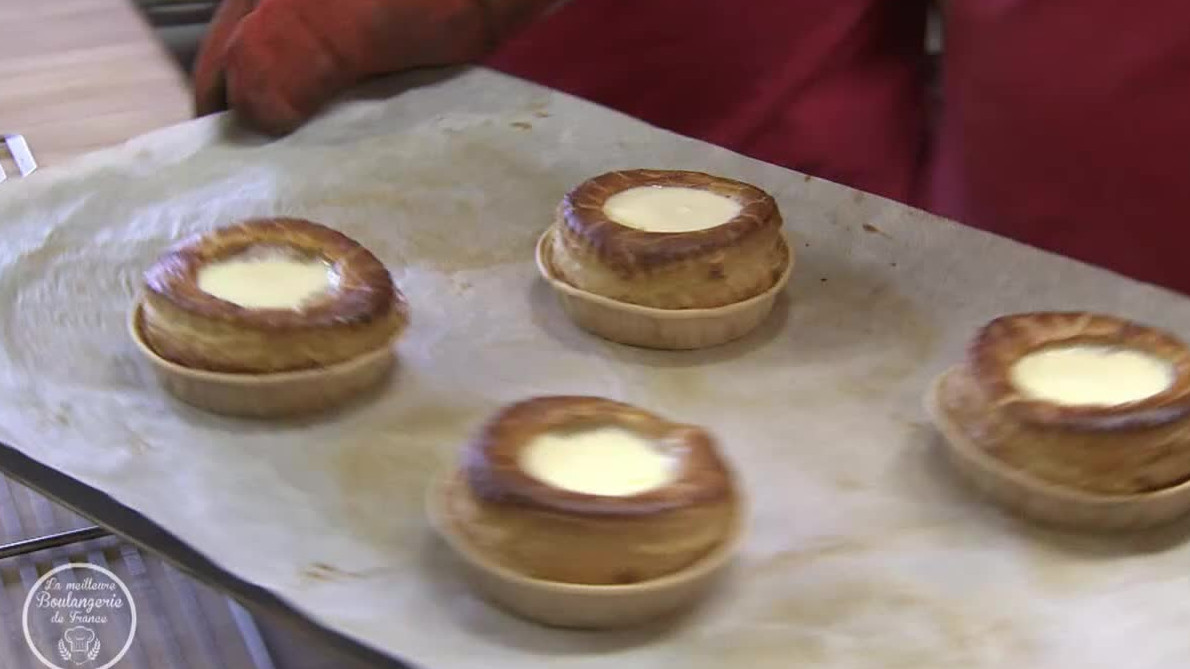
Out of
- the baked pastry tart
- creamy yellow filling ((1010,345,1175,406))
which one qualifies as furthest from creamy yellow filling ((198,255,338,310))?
creamy yellow filling ((1010,345,1175,406))

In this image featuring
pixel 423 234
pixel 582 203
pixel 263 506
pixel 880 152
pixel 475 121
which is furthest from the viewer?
pixel 880 152

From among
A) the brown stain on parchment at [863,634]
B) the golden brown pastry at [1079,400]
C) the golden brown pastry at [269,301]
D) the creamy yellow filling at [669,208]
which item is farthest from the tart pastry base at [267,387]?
the golden brown pastry at [1079,400]

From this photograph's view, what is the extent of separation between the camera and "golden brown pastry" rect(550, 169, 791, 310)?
1.22 meters

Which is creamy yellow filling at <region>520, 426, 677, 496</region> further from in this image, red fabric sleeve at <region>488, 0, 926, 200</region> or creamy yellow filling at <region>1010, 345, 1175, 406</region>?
red fabric sleeve at <region>488, 0, 926, 200</region>

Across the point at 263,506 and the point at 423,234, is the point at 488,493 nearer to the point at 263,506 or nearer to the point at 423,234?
the point at 263,506

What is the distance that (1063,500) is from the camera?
1000mm

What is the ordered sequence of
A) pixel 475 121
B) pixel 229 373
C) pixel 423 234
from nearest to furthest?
pixel 229 373
pixel 423 234
pixel 475 121

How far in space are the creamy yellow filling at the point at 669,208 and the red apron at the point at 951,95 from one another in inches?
15.2

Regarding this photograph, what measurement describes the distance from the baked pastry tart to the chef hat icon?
1.75ft

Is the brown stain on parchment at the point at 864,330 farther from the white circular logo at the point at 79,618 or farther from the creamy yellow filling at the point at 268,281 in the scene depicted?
the white circular logo at the point at 79,618

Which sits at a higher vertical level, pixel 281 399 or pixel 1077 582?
pixel 1077 582

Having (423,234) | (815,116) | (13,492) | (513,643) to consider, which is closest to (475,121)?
(423,234)

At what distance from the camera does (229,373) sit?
42.7 inches

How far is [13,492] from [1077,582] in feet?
2.93
